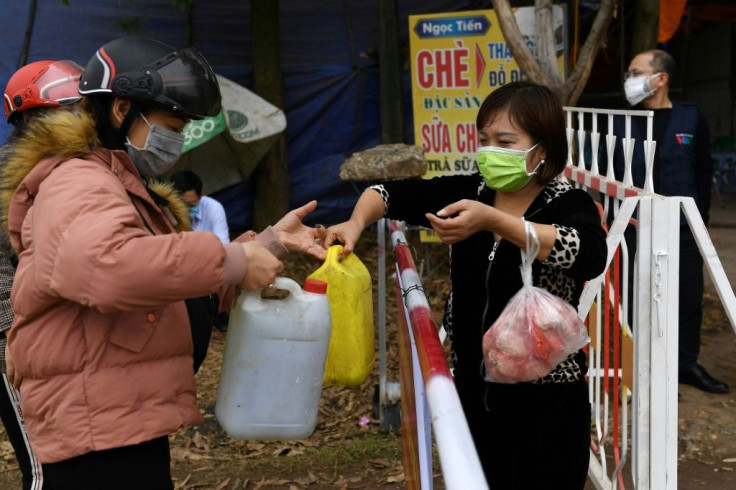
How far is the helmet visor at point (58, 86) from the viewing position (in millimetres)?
2971

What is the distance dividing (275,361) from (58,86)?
1309 millimetres

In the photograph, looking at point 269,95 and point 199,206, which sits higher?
point 269,95

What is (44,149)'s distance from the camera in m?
2.07

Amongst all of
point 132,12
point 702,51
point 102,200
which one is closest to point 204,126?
point 132,12

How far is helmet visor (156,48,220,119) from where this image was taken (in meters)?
2.16

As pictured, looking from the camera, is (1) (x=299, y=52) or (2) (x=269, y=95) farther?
(1) (x=299, y=52)

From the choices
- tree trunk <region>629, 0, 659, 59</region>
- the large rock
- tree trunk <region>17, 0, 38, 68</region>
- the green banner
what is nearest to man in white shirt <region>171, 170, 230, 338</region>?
the large rock

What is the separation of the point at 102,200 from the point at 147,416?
55 cm

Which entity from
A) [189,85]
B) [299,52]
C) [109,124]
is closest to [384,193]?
[189,85]

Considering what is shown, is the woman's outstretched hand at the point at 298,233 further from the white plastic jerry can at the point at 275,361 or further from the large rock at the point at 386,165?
the large rock at the point at 386,165

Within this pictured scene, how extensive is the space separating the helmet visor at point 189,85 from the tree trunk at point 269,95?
6815 mm

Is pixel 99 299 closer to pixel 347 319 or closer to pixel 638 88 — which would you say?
pixel 347 319

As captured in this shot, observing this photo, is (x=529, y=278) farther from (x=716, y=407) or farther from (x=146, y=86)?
(x=716, y=407)

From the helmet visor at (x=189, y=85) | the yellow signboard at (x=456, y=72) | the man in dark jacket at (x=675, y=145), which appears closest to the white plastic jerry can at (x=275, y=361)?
the helmet visor at (x=189, y=85)
